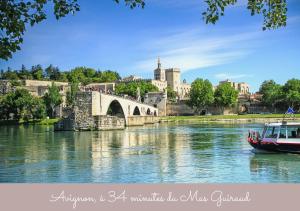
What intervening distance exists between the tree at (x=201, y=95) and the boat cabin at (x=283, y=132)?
88024mm

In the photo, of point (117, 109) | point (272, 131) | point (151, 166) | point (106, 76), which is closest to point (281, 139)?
point (272, 131)

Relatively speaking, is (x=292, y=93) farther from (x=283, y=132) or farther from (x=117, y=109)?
(x=283, y=132)

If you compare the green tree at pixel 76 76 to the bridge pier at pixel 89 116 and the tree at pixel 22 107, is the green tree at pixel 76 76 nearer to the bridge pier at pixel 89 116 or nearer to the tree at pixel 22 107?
the tree at pixel 22 107

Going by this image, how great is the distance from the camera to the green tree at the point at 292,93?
10353cm

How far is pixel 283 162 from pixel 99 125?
100 feet

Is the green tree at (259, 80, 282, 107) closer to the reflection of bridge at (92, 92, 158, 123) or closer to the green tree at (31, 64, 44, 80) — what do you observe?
the reflection of bridge at (92, 92, 158, 123)

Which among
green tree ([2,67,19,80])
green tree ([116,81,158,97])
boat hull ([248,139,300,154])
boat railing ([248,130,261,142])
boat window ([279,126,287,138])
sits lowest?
boat hull ([248,139,300,154])

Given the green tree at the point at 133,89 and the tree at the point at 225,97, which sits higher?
the green tree at the point at 133,89

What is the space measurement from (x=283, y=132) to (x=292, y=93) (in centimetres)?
8539

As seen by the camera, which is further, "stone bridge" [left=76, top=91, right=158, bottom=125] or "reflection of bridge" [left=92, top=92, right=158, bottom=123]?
"reflection of bridge" [left=92, top=92, right=158, bottom=123]

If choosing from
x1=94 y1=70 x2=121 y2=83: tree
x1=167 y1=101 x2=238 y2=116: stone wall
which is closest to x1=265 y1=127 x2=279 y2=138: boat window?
x1=167 y1=101 x2=238 y2=116: stone wall

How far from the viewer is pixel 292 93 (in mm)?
104812

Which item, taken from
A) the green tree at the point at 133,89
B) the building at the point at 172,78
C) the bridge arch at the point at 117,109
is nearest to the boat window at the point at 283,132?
the bridge arch at the point at 117,109

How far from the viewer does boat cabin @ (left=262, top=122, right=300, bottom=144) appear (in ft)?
72.8
